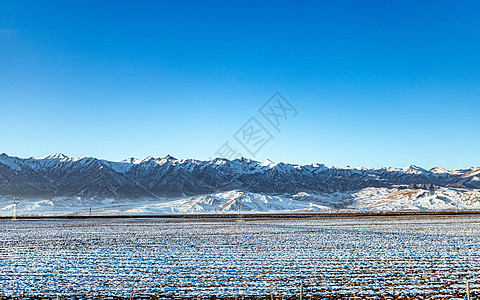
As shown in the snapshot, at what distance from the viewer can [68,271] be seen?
1892 cm

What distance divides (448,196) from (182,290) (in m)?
200

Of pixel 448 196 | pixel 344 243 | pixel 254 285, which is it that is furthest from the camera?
pixel 448 196

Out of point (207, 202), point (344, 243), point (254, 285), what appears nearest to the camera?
point (254, 285)

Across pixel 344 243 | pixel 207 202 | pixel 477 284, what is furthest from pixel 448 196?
pixel 477 284

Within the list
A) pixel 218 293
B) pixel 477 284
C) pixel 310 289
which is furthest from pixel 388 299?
pixel 218 293

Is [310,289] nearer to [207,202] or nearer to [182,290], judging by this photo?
[182,290]

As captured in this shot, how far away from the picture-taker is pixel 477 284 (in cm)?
1520

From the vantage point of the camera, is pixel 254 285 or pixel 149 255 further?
pixel 149 255

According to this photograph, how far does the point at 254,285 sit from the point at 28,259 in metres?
14.1

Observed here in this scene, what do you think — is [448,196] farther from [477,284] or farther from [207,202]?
[477,284]

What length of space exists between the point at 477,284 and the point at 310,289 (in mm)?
6103

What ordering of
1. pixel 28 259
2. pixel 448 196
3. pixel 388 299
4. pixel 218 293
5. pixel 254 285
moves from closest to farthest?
pixel 388 299 → pixel 218 293 → pixel 254 285 → pixel 28 259 → pixel 448 196

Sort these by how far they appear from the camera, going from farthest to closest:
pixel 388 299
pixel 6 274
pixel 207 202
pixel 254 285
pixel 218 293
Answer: pixel 207 202
pixel 6 274
pixel 254 285
pixel 218 293
pixel 388 299

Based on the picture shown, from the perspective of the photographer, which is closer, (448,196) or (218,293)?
(218,293)
